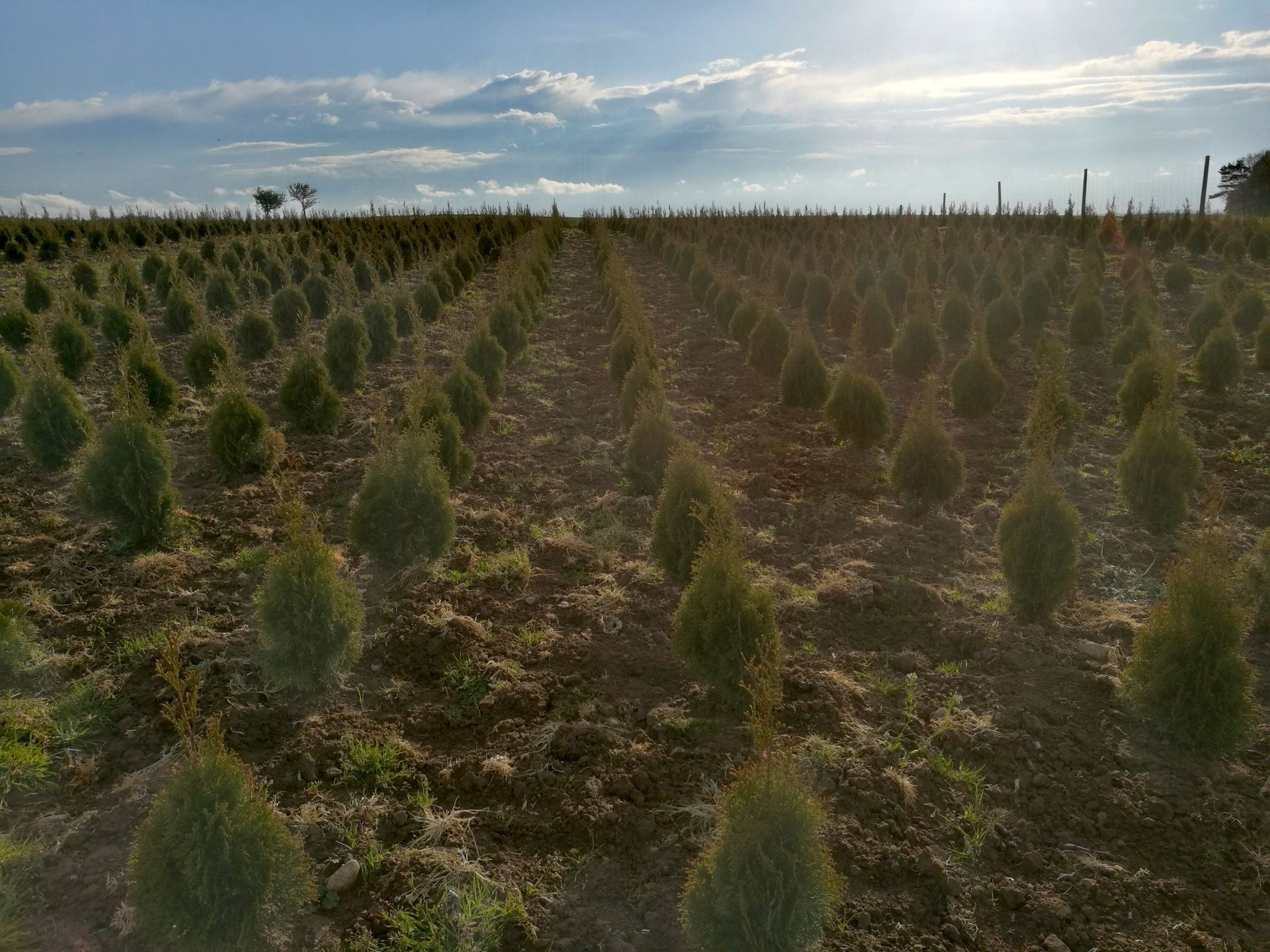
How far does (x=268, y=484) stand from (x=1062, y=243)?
865 inches

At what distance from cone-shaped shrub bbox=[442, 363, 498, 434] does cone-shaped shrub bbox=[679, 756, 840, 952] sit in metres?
8.15

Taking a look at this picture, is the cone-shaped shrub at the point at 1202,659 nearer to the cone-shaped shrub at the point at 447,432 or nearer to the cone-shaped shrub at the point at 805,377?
the cone-shaped shrub at the point at 447,432

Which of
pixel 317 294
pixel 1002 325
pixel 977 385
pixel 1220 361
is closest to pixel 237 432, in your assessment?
pixel 977 385

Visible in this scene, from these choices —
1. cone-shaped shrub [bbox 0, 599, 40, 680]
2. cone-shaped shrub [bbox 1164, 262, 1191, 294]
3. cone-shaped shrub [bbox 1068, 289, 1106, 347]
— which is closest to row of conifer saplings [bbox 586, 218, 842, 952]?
cone-shaped shrub [bbox 0, 599, 40, 680]

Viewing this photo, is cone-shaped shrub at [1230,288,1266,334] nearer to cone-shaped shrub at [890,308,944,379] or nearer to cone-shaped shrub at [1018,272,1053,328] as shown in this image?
cone-shaped shrub at [1018,272,1053,328]

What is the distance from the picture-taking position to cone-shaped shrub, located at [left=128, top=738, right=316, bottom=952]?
3.46 metres

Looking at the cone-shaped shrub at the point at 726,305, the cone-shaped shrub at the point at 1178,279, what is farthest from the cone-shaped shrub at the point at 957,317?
the cone-shaped shrub at the point at 1178,279

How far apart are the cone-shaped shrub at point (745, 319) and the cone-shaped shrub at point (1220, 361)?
23.7ft

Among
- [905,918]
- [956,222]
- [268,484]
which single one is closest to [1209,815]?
[905,918]

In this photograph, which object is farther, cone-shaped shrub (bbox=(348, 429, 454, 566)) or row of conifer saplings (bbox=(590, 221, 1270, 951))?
cone-shaped shrub (bbox=(348, 429, 454, 566))

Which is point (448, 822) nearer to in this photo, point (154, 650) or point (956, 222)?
point (154, 650)

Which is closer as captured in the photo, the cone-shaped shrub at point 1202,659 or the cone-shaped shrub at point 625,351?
the cone-shaped shrub at point 1202,659

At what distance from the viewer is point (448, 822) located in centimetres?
459

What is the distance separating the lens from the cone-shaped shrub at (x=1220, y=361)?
41.9 ft
